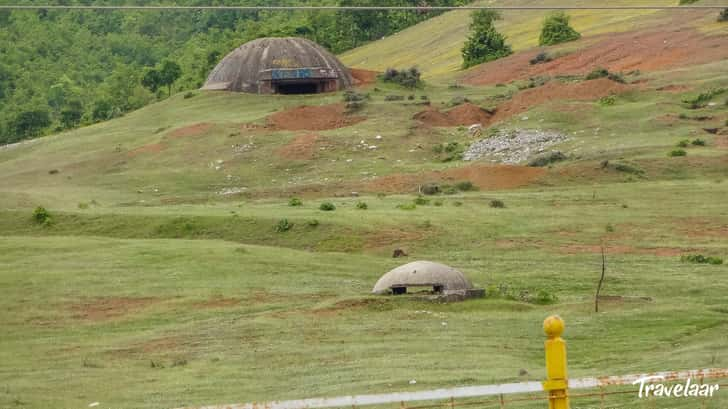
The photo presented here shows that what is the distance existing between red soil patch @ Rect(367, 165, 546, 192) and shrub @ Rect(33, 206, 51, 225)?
1274 centimetres

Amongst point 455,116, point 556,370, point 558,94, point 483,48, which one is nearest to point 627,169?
point 558,94

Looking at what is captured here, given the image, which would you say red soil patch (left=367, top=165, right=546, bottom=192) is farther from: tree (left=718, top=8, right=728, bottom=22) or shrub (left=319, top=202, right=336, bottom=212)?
tree (left=718, top=8, right=728, bottom=22)

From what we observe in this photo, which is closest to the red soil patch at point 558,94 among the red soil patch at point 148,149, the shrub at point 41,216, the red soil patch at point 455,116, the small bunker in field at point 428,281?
the red soil patch at point 455,116

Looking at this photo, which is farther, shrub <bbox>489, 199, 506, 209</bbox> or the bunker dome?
the bunker dome

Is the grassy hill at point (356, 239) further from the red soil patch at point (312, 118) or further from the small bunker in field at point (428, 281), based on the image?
the small bunker in field at point (428, 281)

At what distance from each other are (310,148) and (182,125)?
9789 mm

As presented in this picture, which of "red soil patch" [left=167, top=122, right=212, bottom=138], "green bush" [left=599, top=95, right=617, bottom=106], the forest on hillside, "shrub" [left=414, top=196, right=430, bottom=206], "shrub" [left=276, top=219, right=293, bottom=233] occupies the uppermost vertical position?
"shrub" [left=276, top=219, right=293, bottom=233]

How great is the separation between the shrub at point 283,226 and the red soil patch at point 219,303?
1009 cm

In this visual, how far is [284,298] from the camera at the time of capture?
34.8 meters

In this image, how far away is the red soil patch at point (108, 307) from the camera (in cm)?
3397

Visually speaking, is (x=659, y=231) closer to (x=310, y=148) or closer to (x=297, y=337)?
(x=297, y=337)

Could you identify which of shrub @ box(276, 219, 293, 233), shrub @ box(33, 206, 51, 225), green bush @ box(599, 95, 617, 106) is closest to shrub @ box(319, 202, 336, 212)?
shrub @ box(276, 219, 293, 233)

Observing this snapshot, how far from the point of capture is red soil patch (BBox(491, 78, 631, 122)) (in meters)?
70.2

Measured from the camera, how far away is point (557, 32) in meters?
102
